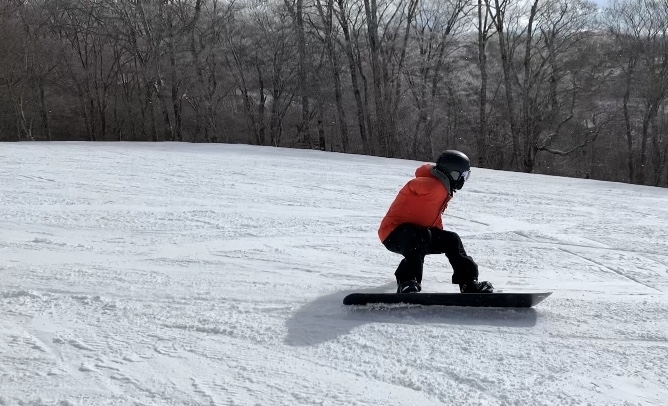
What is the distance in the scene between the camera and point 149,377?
296 cm

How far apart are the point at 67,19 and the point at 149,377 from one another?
106 feet

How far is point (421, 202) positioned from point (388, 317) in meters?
0.86

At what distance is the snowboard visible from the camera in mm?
3938

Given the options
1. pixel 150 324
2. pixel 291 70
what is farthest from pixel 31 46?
pixel 150 324

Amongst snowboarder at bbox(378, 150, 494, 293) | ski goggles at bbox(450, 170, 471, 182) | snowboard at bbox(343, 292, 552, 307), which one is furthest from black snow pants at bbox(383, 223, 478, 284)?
ski goggles at bbox(450, 170, 471, 182)

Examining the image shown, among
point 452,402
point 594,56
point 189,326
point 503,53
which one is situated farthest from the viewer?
point 594,56

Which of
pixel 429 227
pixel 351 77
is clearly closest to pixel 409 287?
pixel 429 227

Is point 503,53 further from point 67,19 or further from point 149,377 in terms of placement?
point 149,377

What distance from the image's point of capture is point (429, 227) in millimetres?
4305

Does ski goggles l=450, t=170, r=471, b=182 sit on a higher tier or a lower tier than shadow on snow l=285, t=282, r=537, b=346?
higher

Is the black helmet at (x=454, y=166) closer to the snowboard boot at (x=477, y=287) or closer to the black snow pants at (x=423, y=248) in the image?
the black snow pants at (x=423, y=248)

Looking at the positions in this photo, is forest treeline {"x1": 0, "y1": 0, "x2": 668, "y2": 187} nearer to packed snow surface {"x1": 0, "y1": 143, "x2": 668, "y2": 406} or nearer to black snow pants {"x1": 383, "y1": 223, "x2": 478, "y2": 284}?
packed snow surface {"x1": 0, "y1": 143, "x2": 668, "y2": 406}

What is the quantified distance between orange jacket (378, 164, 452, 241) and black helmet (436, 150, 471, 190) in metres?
0.06

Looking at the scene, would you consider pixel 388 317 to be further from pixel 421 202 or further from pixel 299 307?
pixel 421 202
